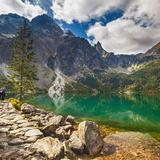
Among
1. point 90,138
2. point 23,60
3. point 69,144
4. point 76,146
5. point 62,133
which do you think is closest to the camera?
point 76,146

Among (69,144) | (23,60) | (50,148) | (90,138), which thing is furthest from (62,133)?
(23,60)

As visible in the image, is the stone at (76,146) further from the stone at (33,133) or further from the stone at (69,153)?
the stone at (33,133)

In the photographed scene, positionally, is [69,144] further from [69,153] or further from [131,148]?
[131,148]

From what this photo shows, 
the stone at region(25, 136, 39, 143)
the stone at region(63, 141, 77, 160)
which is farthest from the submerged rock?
the stone at region(25, 136, 39, 143)

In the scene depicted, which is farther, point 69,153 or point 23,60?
→ point 23,60

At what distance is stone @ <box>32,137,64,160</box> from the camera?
15.0 metres

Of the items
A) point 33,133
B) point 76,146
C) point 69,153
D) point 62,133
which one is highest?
point 33,133

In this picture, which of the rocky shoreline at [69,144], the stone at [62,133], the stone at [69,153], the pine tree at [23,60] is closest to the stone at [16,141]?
the rocky shoreline at [69,144]

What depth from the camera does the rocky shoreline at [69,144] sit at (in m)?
15.4

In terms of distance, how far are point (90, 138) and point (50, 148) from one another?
10.4 feet

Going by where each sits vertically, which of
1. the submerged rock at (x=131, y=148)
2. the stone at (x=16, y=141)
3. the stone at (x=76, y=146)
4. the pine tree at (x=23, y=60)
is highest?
the pine tree at (x=23, y=60)

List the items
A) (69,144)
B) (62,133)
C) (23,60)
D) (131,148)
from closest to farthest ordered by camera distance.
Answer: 1. (69,144)
2. (131,148)
3. (62,133)
4. (23,60)

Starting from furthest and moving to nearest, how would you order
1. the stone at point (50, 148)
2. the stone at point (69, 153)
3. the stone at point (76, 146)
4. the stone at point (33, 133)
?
1. the stone at point (33, 133)
2. the stone at point (76, 146)
3. the stone at point (69, 153)
4. the stone at point (50, 148)

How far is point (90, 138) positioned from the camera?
17.7 meters
